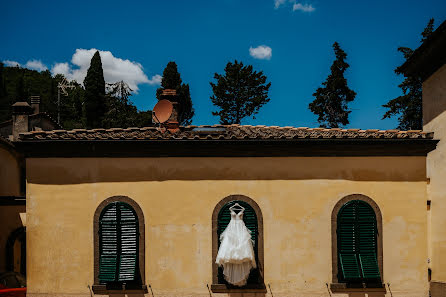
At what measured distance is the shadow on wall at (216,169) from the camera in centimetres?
959

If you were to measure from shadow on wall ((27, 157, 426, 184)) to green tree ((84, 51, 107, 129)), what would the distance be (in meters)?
24.4

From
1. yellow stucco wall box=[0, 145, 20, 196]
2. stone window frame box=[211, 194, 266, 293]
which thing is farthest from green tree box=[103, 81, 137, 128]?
stone window frame box=[211, 194, 266, 293]

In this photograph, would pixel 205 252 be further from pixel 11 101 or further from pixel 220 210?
pixel 11 101

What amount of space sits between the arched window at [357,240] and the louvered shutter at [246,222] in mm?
1890

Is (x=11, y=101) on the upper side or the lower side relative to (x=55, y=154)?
upper

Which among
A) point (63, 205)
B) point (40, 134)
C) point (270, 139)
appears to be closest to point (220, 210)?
point (270, 139)

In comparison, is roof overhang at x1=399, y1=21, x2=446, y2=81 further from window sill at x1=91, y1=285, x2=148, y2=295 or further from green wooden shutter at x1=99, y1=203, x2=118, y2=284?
window sill at x1=91, y1=285, x2=148, y2=295

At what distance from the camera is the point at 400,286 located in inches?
375

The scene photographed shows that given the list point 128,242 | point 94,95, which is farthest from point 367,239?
point 94,95

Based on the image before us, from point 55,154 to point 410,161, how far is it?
8.68 metres

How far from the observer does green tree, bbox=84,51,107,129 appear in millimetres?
33250

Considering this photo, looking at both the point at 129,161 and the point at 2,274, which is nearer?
the point at 129,161

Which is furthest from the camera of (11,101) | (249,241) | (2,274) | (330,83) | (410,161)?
(11,101)

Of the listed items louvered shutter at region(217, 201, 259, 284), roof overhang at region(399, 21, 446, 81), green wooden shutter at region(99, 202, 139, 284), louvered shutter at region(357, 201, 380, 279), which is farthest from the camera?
louvered shutter at region(217, 201, 259, 284)
